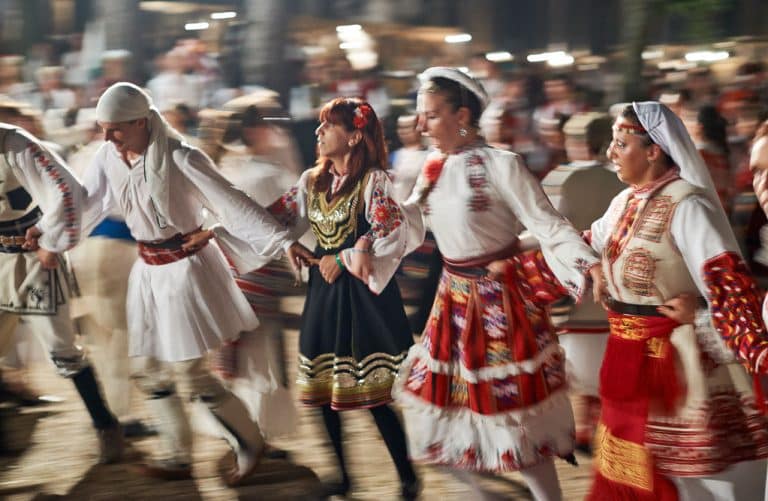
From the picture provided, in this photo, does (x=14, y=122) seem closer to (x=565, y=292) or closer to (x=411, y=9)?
(x=565, y=292)

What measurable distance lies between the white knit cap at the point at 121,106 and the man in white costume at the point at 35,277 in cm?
58

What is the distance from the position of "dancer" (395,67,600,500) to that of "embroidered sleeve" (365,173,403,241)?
8.5 inches

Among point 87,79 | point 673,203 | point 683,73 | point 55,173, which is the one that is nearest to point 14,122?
point 55,173

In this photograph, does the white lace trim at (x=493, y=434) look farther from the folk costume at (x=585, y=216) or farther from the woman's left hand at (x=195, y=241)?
the woman's left hand at (x=195, y=241)

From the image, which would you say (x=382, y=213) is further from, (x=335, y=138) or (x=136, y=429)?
(x=136, y=429)

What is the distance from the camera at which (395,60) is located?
12.9 m

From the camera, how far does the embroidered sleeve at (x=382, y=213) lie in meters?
4.49

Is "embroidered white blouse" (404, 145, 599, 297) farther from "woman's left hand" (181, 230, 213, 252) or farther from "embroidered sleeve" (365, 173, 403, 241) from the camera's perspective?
"woman's left hand" (181, 230, 213, 252)

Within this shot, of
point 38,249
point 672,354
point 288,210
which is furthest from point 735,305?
point 38,249

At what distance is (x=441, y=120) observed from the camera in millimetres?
4254

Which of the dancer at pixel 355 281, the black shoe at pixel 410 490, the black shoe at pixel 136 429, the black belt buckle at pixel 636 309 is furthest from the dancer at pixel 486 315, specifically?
the black shoe at pixel 136 429

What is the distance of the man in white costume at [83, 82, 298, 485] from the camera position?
15.8ft

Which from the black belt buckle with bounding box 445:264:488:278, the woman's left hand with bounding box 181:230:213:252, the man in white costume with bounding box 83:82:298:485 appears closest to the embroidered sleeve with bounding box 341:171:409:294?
the black belt buckle with bounding box 445:264:488:278

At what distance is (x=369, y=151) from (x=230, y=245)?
0.88 m
